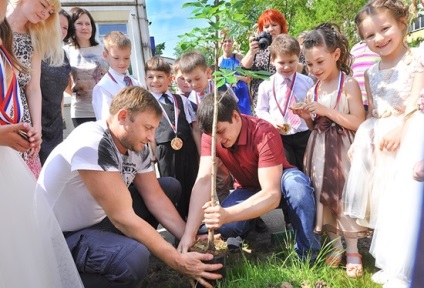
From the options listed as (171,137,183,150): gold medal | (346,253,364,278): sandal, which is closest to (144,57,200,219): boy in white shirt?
(171,137,183,150): gold medal

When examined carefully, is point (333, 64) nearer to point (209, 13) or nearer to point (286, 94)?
point (286, 94)

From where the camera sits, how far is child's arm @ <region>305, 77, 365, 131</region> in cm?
254

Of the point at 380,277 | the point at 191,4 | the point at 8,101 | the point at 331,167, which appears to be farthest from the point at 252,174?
the point at 8,101

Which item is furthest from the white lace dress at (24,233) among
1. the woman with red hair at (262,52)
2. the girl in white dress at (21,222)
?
the woman with red hair at (262,52)

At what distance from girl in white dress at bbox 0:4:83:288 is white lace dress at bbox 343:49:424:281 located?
1.67 metres

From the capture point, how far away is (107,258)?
2.09 meters

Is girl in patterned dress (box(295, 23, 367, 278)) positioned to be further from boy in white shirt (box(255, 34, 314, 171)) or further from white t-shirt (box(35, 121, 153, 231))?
white t-shirt (box(35, 121, 153, 231))

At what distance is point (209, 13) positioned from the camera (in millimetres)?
1912

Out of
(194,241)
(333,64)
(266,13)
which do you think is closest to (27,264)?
(194,241)

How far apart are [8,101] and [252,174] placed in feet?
5.18

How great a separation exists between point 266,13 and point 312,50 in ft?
5.33

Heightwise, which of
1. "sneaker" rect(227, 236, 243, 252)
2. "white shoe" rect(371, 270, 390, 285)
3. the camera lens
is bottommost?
"white shoe" rect(371, 270, 390, 285)

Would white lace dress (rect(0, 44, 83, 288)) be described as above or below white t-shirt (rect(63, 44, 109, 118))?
below

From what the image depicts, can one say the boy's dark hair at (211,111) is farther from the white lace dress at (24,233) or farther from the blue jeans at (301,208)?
the white lace dress at (24,233)
